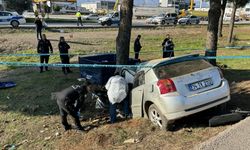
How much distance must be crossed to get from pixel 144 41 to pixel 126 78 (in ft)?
59.1

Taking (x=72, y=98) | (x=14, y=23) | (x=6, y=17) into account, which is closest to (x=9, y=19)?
(x=6, y=17)

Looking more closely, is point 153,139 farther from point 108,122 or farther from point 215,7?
point 215,7

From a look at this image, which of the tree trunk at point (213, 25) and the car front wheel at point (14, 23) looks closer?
the tree trunk at point (213, 25)

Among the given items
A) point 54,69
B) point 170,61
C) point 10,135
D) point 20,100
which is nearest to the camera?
point 170,61

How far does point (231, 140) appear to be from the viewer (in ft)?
16.9

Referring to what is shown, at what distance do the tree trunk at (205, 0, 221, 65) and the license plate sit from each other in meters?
4.68

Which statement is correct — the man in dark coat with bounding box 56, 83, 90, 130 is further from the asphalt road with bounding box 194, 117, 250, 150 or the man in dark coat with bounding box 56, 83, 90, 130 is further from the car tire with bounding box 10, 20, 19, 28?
the car tire with bounding box 10, 20, 19, 28

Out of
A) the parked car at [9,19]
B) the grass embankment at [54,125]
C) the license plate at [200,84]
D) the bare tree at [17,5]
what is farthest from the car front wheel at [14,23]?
the license plate at [200,84]

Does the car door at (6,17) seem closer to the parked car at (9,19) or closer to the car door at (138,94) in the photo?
the parked car at (9,19)

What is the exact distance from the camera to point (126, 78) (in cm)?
771

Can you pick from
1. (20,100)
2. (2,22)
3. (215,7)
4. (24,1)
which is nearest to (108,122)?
(20,100)

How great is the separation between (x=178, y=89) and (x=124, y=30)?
426 cm

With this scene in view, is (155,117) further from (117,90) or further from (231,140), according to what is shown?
(231,140)

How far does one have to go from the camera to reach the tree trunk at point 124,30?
952cm
